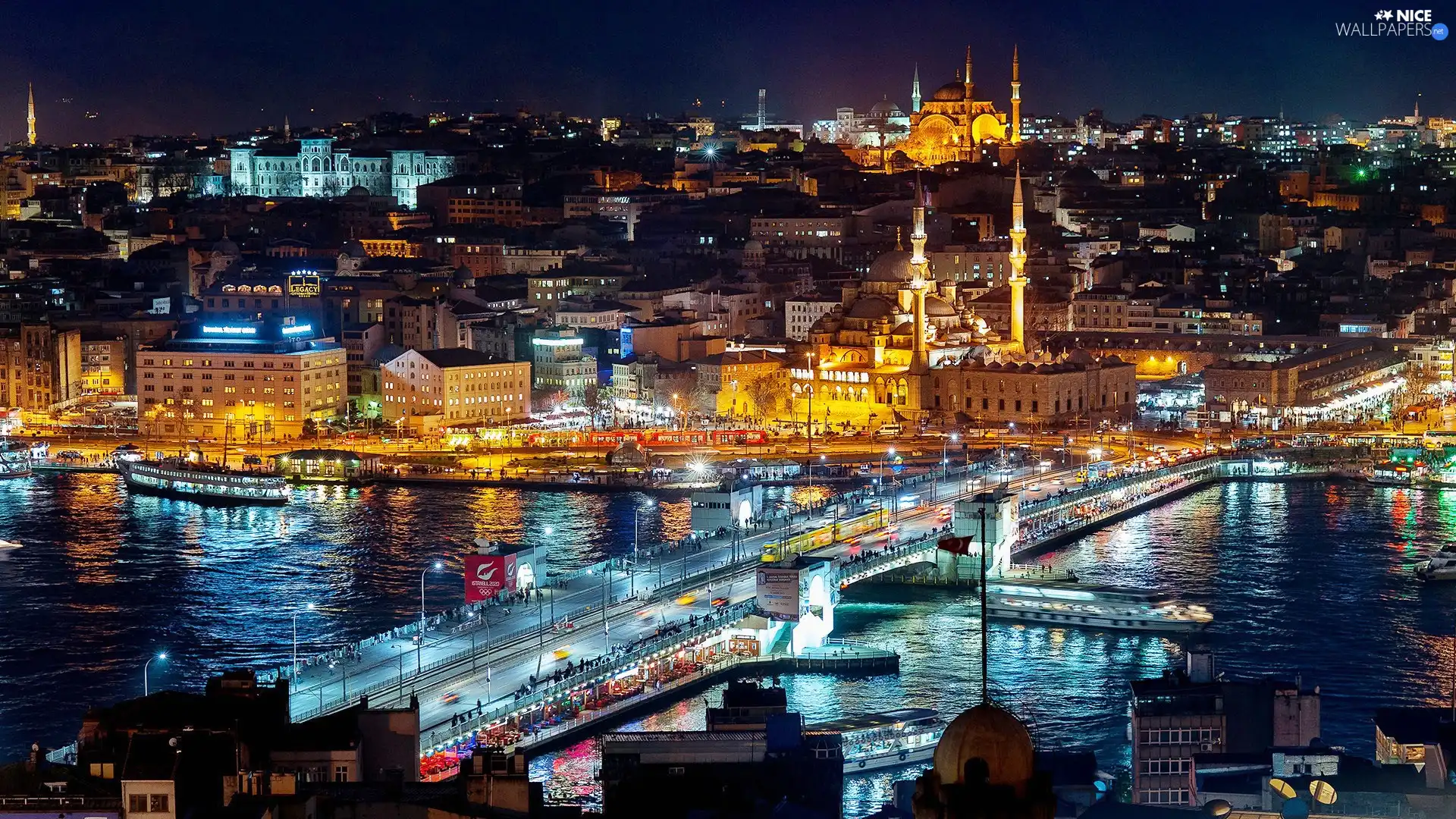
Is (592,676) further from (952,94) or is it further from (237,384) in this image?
(952,94)

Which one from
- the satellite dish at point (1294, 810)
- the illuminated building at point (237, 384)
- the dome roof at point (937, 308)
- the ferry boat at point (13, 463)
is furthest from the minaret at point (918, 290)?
the satellite dish at point (1294, 810)

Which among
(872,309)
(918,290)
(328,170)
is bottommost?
(872,309)

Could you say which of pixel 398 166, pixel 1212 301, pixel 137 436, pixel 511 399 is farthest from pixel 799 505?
pixel 398 166

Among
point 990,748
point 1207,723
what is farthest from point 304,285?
point 990,748

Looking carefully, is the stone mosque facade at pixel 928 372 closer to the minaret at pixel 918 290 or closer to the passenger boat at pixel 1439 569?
the minaret at pixel 918 290

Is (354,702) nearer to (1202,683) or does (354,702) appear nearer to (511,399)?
(1202,683)

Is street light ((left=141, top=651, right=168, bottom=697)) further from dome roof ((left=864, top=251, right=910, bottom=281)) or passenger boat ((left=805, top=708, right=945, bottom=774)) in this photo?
dome roof ((left=864, top=251, right=910, bottom=281))
